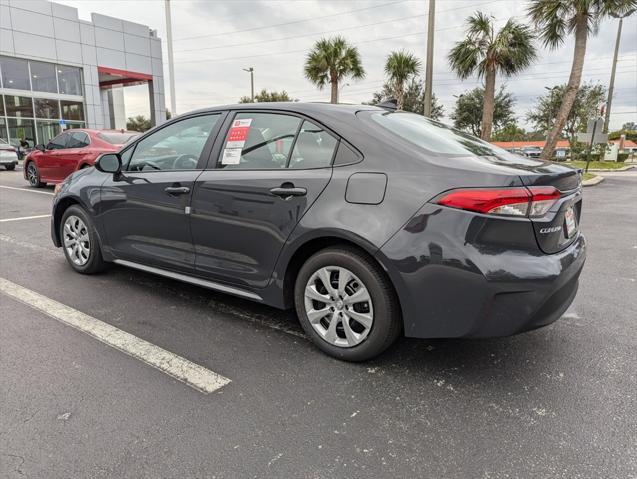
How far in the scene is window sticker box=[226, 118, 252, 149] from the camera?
3.28 metres

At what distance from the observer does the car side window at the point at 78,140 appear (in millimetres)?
10135

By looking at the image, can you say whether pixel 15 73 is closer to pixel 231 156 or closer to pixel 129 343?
pixel 231 156

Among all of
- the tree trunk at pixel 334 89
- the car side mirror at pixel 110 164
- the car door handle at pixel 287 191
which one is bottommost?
the car door handle at pixel 287 191

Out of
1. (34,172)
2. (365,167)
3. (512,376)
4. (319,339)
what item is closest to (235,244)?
(319,339)

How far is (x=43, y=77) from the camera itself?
85.1 ft

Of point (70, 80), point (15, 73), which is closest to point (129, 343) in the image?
point (15, 73)

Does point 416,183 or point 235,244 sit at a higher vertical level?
point 416,183

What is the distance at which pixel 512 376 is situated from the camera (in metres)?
2.70

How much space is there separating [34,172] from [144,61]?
69.6ft

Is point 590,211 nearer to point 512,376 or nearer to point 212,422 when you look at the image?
point 512,376

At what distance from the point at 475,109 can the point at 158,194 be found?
53.4 m

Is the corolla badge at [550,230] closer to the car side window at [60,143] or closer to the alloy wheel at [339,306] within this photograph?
the alloy wheel at [339,306]

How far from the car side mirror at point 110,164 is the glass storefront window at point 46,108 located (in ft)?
86.9

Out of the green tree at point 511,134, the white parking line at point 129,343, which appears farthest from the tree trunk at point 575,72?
the green tree at point 511,134
